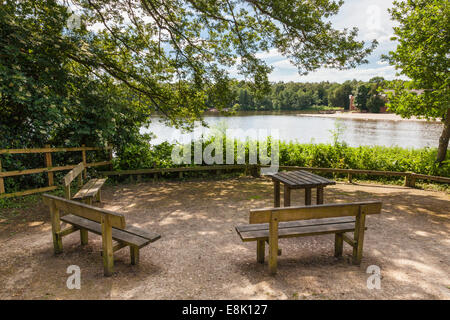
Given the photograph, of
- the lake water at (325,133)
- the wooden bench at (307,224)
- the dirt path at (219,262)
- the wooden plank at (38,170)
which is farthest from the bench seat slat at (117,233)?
the lake water at (325,133)

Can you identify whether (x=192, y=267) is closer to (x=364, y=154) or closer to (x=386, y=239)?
(x=386, y=239)

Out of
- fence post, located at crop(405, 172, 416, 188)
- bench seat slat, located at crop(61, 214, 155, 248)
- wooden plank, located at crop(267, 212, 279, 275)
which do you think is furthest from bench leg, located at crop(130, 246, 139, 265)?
fence post, located at crop(405, 172, 416, 188)

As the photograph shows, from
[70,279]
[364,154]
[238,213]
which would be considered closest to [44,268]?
[70,279]

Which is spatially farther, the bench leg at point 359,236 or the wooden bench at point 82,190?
the wooden bench at point 82,190

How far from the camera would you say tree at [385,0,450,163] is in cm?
780

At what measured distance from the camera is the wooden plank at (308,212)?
296 cm

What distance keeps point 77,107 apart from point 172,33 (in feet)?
12.5

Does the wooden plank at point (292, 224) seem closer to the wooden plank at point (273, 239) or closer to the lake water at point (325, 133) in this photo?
the wooden plank at point (273, 239)

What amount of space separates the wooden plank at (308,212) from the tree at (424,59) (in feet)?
21.6

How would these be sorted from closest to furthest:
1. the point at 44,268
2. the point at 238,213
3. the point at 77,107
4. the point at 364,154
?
1. the point at 44,268
2. the point at 238,213
3. the point at 77,107
4. the point at 364,154

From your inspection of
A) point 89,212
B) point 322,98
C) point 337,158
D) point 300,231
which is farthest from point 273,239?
point 322,98

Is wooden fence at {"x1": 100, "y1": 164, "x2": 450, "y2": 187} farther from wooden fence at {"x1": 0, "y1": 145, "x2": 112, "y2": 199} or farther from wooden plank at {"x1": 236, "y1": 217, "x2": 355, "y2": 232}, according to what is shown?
wooden plank at {"x1": 236, "y1": 217, "x2": 355, "y2": 232}

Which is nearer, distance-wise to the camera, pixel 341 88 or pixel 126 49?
pixel 126 49
